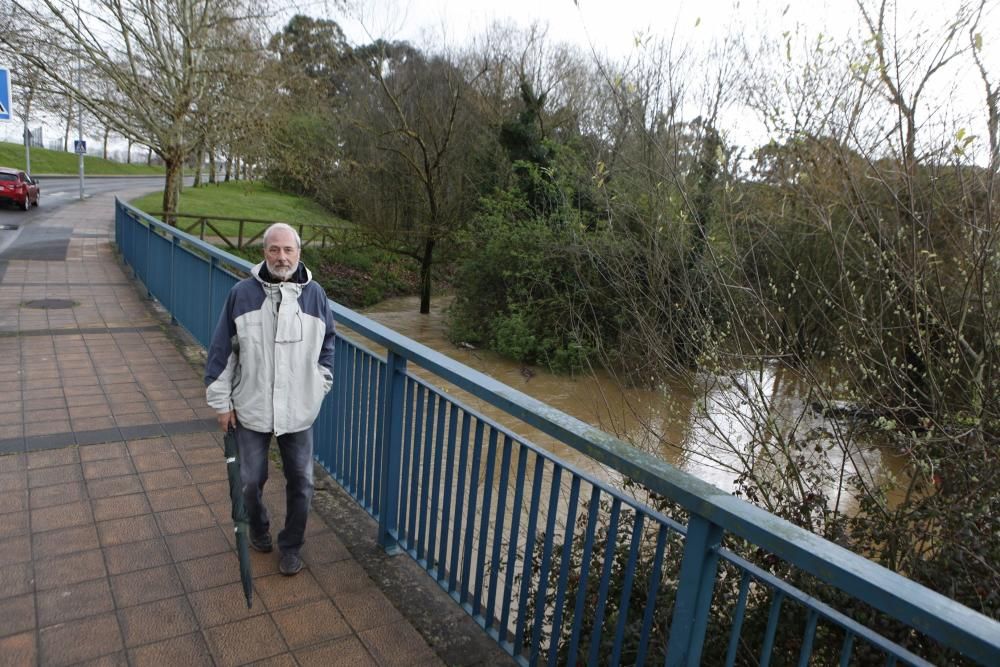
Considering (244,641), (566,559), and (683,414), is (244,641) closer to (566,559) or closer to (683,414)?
(566,559)

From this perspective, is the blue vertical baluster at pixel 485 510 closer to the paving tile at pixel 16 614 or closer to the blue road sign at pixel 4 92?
the paving tile at pixel 16 614

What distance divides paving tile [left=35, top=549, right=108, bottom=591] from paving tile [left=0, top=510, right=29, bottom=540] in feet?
1.12

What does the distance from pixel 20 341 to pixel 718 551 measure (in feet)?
25.9

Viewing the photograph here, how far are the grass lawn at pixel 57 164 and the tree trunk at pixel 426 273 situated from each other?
3604 cm

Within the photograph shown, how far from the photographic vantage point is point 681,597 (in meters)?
1.78

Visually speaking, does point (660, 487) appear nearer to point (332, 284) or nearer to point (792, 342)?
point (792, 342)

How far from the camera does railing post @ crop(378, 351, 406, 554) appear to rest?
3188mm

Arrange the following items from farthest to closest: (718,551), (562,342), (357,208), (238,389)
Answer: (357,208) → (562,342) → (238,389) → (718,551)

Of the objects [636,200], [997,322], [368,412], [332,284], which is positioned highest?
[636,200]

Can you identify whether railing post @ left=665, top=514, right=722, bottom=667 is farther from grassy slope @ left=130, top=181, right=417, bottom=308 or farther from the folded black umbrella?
grassy slope @ left=130, top=181, right=417, bottom=308

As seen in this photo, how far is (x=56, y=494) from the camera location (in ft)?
12.6

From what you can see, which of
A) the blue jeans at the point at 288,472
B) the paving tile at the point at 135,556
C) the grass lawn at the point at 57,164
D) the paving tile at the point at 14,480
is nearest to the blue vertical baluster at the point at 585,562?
the blue jeans at the point at 288,472

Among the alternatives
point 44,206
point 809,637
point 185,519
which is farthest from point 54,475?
point 44,206

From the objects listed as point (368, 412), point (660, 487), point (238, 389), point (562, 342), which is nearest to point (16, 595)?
point (238, 389)
